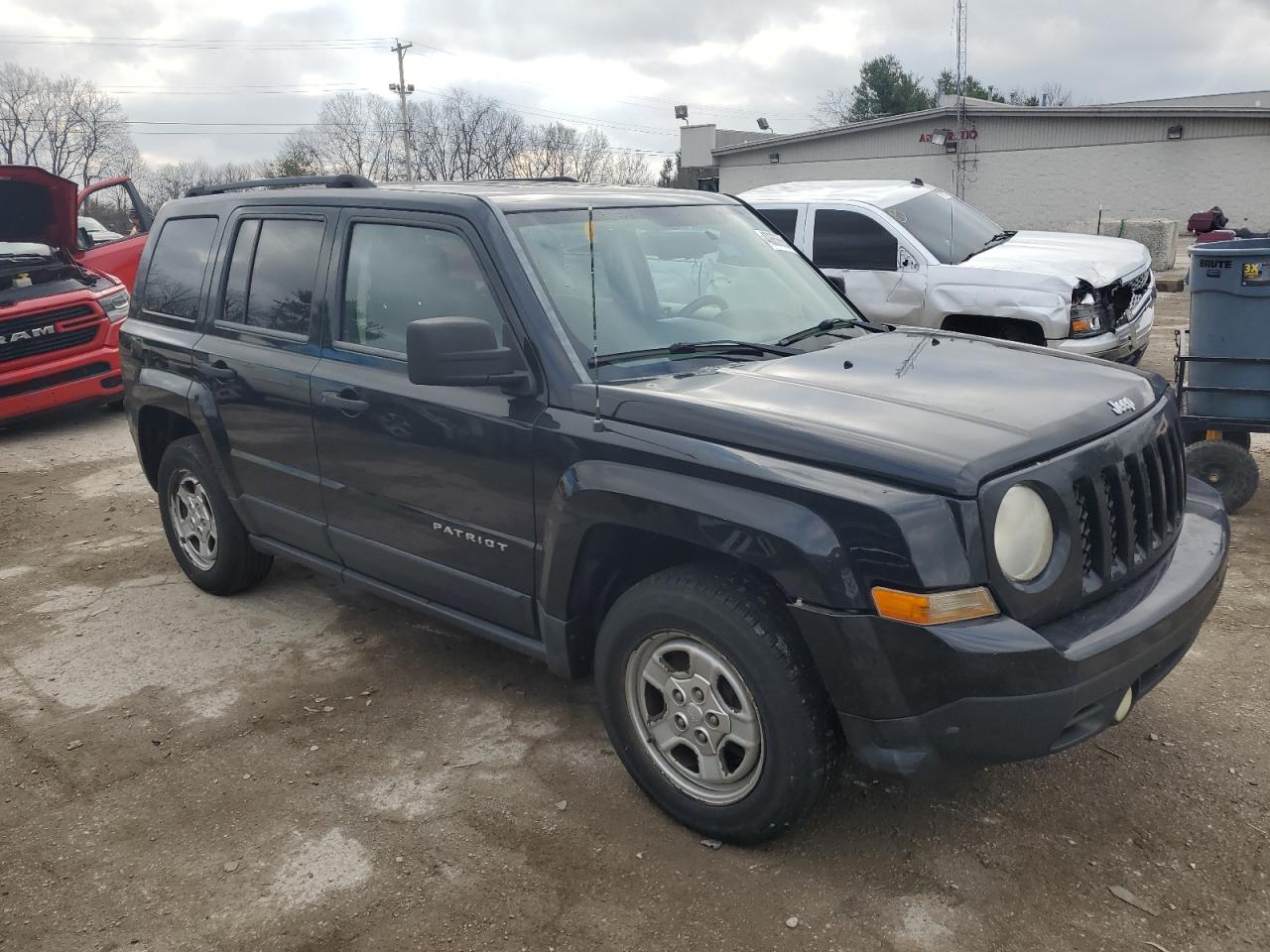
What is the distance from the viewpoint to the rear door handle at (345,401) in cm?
382

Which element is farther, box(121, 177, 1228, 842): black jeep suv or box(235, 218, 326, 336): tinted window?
box(235, 218, 326, 336): tinted window

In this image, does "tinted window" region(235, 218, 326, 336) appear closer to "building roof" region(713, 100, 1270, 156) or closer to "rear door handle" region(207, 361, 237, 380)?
"rear door handle" region(207, 361, 237, 380)

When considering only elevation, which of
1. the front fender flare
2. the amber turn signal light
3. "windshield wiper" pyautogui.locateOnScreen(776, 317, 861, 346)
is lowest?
the amber turn signal light

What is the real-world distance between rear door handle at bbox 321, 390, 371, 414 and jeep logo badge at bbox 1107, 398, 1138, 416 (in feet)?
8.16

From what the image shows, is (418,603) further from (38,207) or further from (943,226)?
(38,207)

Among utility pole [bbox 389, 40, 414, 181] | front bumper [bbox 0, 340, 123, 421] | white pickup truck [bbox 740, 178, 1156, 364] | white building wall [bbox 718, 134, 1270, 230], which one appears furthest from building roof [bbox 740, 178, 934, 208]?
utility pole [bbox 389, 40, 414, 181]

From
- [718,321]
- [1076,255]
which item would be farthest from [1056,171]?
[718,321]

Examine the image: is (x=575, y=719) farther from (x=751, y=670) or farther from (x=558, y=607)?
(x=751, y=670)

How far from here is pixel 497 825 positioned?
323 centimetres

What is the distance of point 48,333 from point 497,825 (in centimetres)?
784

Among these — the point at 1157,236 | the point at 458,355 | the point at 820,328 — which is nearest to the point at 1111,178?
the point at 1157,236

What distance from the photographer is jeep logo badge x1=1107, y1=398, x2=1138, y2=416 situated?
3033 millimetres

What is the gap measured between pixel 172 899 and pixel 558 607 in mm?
1367

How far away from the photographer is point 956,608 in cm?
248
